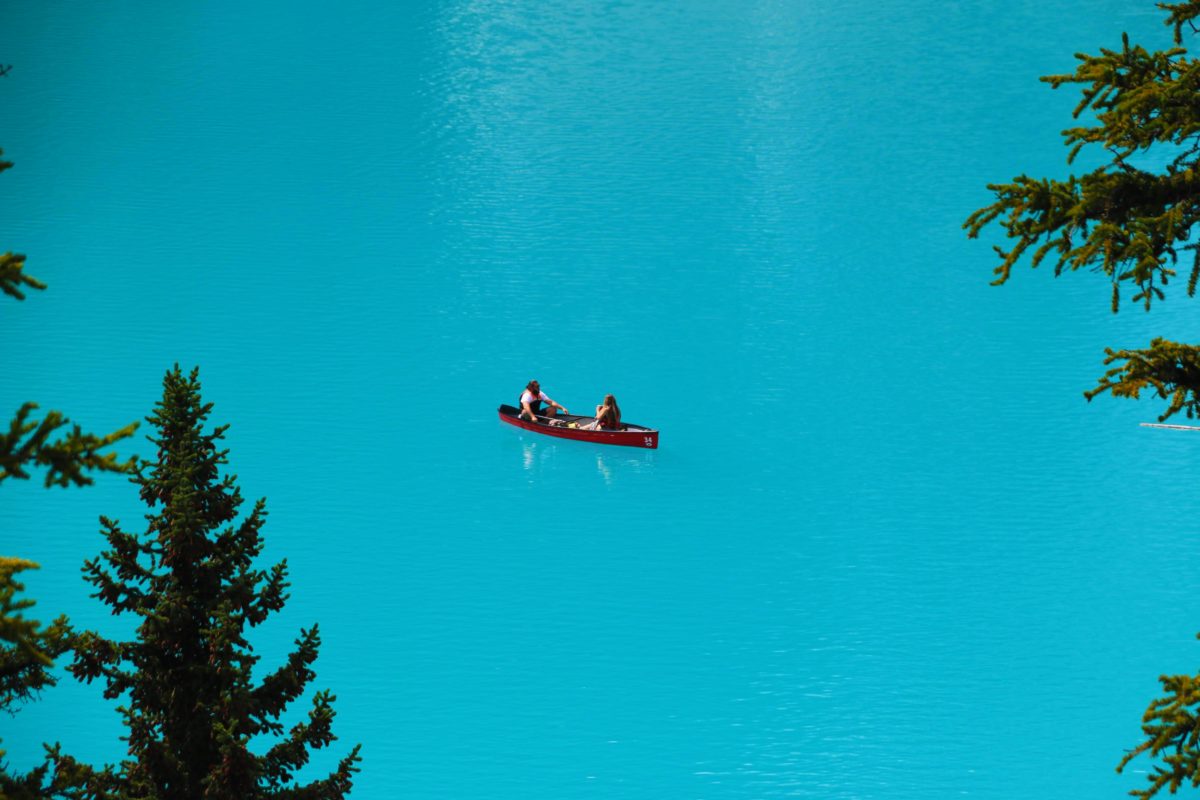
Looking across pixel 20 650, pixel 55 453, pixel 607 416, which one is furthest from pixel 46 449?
pixel 607 416

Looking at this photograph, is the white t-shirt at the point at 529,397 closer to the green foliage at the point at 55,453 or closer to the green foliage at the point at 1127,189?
the green foliage at the point at 1127,189

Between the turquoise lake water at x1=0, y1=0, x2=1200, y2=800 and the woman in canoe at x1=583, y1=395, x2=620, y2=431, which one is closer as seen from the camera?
the turquoise lake water at x1=0, y1=0, x2=1200, y2=800

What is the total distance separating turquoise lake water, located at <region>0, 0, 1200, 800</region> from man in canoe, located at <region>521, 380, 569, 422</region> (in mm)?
411

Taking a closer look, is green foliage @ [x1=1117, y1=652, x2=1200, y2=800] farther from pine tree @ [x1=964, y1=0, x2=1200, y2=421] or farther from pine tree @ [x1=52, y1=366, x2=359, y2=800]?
pine tree @ [x1=52, y1=366, x2=359, y2=800]

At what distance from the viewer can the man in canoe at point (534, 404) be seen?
25.0m

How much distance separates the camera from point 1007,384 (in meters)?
26.7

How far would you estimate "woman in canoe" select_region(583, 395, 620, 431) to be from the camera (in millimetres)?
24391

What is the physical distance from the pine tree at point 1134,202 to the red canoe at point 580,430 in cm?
1597

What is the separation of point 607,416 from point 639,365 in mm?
2867

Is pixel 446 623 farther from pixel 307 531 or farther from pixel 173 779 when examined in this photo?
pixel 173 779

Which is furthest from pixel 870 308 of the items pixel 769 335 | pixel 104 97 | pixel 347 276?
pixel 104 97

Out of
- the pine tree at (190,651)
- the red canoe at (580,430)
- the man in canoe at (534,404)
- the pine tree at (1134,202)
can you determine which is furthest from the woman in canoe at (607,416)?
the pine tree at (1134,202)

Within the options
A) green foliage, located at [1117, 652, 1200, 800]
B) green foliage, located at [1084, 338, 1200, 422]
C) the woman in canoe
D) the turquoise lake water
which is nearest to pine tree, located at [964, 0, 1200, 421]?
green foliage, located at [1084, 338, 1200, 422]

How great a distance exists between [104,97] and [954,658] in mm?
25347
